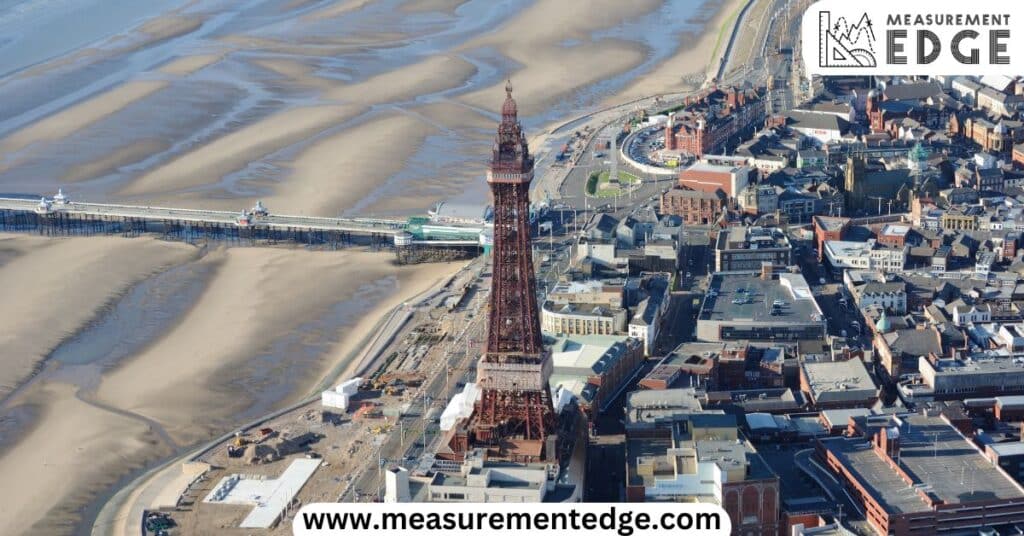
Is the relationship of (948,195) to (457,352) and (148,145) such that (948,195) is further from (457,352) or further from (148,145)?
(148,145)

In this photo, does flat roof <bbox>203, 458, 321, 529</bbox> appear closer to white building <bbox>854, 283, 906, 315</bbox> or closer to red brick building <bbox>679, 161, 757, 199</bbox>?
white building <bbox>854, 283, 906, 315</bbox>

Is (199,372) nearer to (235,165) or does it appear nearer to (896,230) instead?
(235,165)

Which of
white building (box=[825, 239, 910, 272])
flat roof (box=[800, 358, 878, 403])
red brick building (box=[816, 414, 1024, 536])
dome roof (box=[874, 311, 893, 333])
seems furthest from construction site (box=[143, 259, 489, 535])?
white building (box=[825, 239, 910, 272])

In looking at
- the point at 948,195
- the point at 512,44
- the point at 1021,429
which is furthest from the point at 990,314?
the point at 512,44

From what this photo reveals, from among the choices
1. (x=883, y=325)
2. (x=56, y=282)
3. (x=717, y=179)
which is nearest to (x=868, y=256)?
(x=883, y=325)

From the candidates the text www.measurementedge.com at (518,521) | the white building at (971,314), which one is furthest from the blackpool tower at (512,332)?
the text www.measurementedge.com at (518,521)
